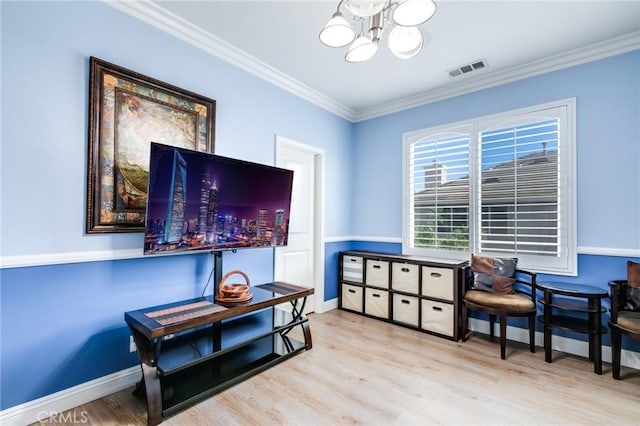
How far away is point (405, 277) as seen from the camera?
10.9 ft

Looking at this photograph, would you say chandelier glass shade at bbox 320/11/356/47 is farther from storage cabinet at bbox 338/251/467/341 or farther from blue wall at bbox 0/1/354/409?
storage cabinet at bbox 338/251/467/341

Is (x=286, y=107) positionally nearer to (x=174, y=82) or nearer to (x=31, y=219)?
(x=174, y=82)

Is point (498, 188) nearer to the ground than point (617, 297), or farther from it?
farther from it

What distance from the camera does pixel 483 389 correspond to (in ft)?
6.84

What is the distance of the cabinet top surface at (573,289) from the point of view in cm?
231

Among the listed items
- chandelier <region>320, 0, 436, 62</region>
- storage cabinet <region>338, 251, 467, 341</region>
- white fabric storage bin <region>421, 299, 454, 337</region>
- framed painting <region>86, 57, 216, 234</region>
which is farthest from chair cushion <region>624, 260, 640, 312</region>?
framed painting <region>86, 57, 216, 234</region>

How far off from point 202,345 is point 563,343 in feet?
10.4

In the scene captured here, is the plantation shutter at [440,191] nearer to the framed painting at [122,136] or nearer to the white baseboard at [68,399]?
the framed painting at [122,136]

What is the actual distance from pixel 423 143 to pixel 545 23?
1.60 meters

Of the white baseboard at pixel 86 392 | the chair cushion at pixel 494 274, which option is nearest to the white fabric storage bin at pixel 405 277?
the chair cushion at pixel 494 274

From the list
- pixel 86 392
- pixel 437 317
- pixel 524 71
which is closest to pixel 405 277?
pixel 437 317

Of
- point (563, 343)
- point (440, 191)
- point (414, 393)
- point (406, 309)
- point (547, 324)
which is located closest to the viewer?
point (414, 393)

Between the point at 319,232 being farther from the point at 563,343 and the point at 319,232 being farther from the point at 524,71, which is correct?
the point at 524,71

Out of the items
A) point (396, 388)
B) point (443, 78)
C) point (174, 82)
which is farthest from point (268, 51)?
point (396, 388)
